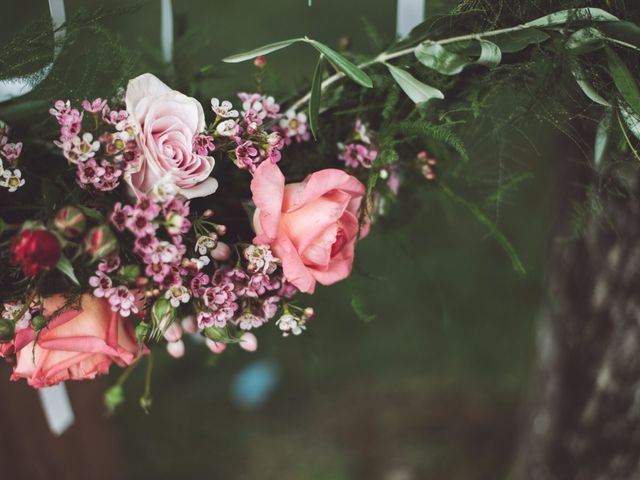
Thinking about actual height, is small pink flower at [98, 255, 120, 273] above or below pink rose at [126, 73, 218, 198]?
below

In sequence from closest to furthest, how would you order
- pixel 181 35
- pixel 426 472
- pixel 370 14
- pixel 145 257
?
pixel 145 257 < pixel 181 35 < pixel 426 472 < pixel 370 14

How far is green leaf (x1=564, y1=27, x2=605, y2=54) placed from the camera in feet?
2.52

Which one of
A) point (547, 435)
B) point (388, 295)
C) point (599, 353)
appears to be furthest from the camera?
point (388, 295)

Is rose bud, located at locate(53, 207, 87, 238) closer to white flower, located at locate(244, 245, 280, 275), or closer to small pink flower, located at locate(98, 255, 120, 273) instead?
small pink flower, located at locate(98, 255, 120, 273)

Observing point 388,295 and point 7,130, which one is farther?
point 388,295

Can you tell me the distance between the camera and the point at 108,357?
831mm

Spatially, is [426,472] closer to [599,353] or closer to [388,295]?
[388,295]

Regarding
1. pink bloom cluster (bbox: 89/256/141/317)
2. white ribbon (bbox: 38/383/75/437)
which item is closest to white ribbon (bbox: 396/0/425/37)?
pink bloom cluster (bbox: 89/256/141/317)

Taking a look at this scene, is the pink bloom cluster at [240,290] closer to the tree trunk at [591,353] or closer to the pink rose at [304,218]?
the pink rose at [304,218]

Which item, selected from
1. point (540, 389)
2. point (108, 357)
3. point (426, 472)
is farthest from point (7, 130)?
point (426, 472)

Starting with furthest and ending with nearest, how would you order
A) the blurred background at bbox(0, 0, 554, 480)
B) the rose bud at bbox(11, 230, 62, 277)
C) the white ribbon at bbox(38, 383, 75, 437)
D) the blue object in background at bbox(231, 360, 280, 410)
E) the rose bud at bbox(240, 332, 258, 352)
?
the blue object in background at bbox(231, 360, 280, 410) → the blurred background at bbox(0, 0, 554, 480) → the white ribbon at bbox(38, 383, 75, 437) → the rose bud at bbox(240, 332, 258, 352) → the rose bud at bbox(11, 230, 62, 277)

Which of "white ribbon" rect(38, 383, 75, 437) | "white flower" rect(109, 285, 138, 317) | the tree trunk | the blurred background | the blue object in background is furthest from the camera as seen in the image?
the blue object in background

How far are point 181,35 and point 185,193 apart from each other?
553 millimetres

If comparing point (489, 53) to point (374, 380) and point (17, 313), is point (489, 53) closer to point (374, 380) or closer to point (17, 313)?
point (17, 313)
